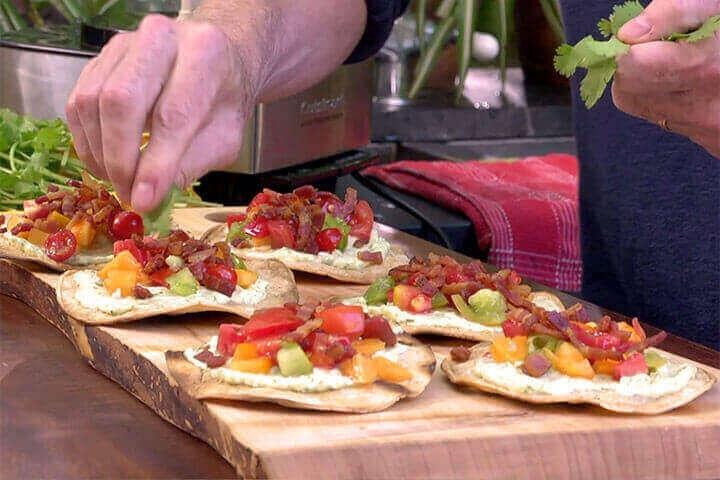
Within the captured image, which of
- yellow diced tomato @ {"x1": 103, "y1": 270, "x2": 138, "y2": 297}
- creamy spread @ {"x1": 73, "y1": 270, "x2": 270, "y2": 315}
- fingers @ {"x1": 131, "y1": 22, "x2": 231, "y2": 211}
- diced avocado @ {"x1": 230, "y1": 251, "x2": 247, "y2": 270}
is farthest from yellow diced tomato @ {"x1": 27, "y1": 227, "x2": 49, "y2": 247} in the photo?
fingers @ {"x1": 131, "y1": 22, "x2": 231, "y2": 211}

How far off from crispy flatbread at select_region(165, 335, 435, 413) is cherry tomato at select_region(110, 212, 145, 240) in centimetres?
89

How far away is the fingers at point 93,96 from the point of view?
252cm

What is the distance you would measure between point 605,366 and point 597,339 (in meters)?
0.06

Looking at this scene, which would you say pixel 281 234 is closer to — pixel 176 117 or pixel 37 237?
pixel 37 237

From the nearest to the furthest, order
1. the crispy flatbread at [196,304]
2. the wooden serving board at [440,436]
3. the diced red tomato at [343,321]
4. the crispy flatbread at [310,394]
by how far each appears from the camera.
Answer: the wooden serving board at [440,436] → the crispy flatbread at [310,394] → the diced red tomato at [343,321] → the crispy flatbread at [196,304]

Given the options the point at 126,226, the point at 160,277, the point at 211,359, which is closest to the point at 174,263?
the point at 160,277

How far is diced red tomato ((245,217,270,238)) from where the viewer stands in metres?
3.39

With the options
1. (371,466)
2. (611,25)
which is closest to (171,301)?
(371,466)

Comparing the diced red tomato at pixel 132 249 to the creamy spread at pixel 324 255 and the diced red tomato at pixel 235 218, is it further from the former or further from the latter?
the diced red tomato at pixel 235 218

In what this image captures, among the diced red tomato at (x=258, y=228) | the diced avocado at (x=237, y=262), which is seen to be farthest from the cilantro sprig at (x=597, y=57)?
the diced red tomato at (x=258, y=228)

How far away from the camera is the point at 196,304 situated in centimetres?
276

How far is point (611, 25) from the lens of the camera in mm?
2543

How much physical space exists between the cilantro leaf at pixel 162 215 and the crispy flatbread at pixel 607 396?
2.10 ft

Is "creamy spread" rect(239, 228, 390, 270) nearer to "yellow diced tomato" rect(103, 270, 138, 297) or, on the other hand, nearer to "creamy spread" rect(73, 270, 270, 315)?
"creamy spread" rect(73, 270, 270, 315)
